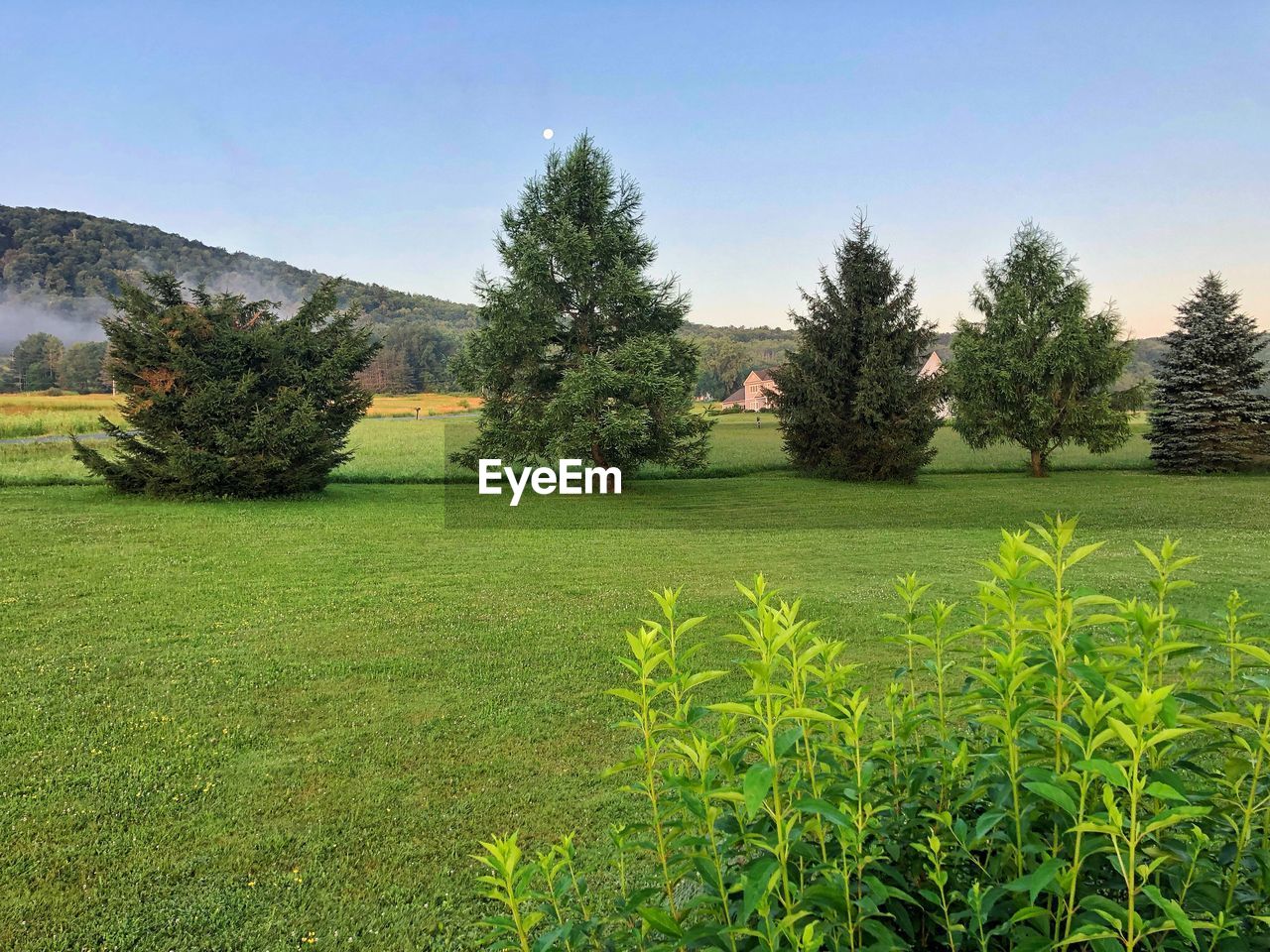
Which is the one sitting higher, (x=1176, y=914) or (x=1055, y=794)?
(x=1055, y=794)

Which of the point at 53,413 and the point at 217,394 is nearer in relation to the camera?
the point at 217,394

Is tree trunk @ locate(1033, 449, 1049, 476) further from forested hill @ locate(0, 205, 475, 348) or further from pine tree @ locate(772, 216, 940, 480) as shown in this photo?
forested hill @ locate(0, 205, 475, 348)

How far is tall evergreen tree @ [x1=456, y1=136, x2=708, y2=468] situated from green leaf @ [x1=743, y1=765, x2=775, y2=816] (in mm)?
18183

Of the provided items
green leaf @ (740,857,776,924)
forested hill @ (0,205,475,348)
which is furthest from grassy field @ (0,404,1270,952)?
forested hill @ (0,205,475,348)

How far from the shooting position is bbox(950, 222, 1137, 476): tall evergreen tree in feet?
82.8

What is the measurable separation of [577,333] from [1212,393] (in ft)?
74.1

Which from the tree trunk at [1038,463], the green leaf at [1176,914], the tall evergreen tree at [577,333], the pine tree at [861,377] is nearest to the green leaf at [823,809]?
the green leaf at [1176,914]

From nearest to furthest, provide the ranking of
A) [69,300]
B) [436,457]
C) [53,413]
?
[436,457] < [53,413] < [69,300]

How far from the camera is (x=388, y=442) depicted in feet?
98.1

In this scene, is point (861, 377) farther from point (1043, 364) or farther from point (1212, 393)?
point (1212, 393)

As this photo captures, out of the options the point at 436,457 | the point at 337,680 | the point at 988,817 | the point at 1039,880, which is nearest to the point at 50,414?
the point at 436,457

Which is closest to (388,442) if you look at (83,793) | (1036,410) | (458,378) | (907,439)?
(458,378)

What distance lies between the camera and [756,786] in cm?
112

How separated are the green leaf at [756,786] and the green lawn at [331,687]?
2396mm
